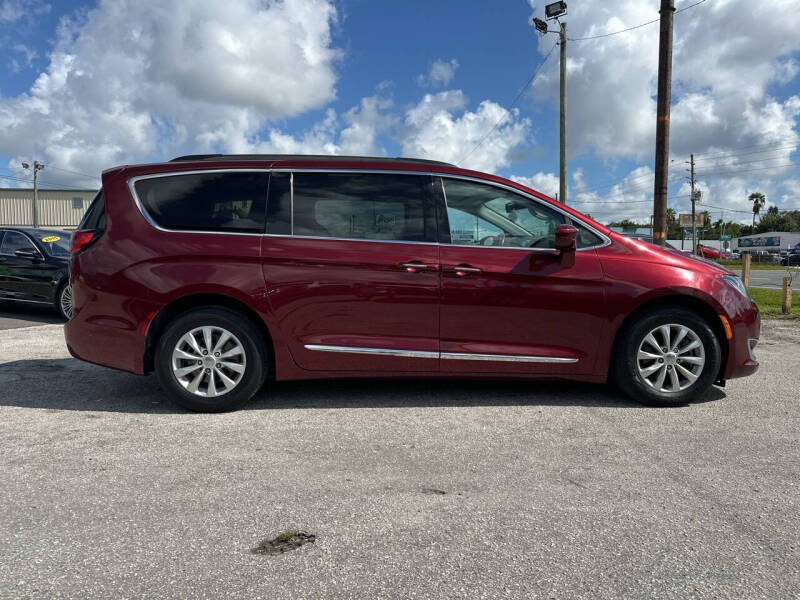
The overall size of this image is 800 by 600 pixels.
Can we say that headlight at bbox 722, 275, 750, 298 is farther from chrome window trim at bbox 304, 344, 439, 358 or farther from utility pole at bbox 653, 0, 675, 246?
utility pole at bbox 653, 0, 675, 246

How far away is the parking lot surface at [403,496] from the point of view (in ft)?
6.82

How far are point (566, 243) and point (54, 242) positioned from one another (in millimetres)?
8876

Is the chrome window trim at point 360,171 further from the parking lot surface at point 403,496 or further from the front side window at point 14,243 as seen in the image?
the front side window at point 14,243

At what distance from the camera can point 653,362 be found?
4332 millimetres

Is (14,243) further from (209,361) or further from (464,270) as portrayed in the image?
(464,270)

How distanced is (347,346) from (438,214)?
3.85 ft

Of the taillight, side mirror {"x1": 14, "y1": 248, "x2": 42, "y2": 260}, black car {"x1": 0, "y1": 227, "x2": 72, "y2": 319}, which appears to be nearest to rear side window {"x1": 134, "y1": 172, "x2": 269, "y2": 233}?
the taillight

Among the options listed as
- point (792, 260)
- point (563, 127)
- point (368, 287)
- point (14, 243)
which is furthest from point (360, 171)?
point (792, 260)

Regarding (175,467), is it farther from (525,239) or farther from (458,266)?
(525,239)

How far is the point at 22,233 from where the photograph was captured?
9688 millimetres

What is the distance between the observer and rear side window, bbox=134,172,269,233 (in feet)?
13.9

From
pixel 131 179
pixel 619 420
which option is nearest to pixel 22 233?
pixel 131 179

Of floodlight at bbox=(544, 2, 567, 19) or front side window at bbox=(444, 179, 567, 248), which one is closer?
front side window at bbox=(444, 179, 567, 248)

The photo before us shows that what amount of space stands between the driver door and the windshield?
790 cm
